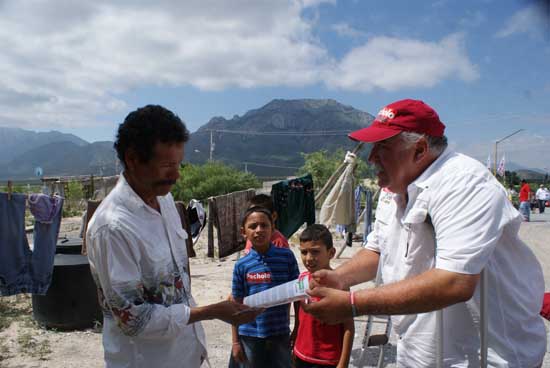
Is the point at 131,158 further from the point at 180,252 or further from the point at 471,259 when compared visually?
the point at 471,259

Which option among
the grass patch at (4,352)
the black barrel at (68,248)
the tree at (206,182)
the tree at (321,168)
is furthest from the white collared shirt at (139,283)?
the tree at (206,182)

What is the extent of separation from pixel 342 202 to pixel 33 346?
6.12m

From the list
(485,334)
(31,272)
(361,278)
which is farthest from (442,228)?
(31,272)

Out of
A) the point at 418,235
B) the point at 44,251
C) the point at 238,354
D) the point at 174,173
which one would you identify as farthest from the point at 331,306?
the point at 44,251

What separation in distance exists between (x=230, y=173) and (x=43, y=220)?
25.6 m

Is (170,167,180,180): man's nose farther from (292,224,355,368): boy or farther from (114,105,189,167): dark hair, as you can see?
(292,224,355,368): boy

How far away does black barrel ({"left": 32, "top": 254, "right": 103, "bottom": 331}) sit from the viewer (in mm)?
5867

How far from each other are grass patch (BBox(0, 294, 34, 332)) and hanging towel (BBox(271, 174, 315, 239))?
4648 millimetres

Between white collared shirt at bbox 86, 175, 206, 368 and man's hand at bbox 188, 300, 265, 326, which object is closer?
white collared shirt at bbox 86, 175, 206, 368

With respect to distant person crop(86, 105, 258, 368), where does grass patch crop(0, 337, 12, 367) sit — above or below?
below

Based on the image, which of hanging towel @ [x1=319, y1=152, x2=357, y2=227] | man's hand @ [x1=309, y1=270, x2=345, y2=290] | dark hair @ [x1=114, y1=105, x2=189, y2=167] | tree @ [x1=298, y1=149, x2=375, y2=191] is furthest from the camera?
tree @ [x1=298, y1=149, x2=375, y2=191]

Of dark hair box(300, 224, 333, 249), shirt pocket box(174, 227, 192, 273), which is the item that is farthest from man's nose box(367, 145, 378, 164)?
dark hair box(300, 224, 333, 249)

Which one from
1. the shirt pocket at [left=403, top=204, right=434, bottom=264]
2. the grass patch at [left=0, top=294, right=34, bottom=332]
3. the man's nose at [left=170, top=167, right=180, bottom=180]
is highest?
the man's nose at [left=170, top=167, right=180, bottom=180]

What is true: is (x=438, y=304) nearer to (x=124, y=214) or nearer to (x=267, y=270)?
(x=124, y=214)
